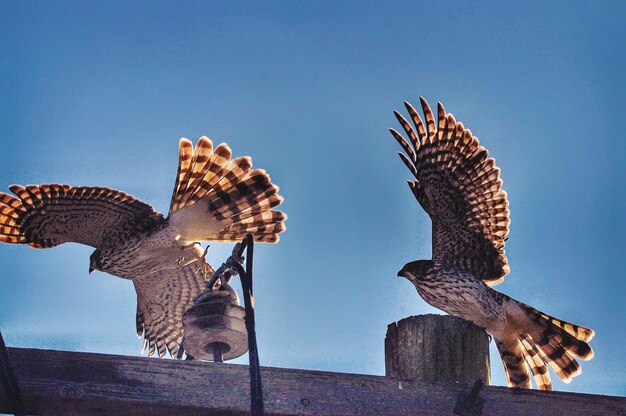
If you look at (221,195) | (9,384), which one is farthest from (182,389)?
(221,195)

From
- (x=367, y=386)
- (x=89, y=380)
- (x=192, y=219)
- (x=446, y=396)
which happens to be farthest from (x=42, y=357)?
(x=192, y=219)

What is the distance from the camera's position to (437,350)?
3.31m

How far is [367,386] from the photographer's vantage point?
296cm

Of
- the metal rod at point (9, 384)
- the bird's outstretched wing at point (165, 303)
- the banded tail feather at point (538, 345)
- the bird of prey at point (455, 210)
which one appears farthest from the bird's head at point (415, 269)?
the metal rod at point (9, 384)

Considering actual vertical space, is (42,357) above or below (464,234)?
below

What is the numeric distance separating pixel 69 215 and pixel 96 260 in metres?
0.66

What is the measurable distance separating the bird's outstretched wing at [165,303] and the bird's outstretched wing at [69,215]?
A: 928mm

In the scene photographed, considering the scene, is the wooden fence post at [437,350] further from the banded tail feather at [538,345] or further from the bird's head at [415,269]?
the bird's head at [415,269]

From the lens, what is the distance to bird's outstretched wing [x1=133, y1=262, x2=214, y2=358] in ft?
28.5

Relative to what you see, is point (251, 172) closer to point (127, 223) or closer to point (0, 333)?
point (127, 223)

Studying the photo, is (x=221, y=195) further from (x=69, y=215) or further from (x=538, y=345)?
(x=538, y=345)

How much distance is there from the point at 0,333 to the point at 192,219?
5016mm

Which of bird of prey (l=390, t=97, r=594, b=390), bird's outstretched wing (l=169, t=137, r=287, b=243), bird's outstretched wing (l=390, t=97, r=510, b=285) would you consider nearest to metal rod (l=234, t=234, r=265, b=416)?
bird of prey (l=390, t=97, r=594, b=390)

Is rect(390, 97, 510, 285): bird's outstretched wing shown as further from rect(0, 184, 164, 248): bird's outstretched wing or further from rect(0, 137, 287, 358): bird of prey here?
rect(0, 184, 164, 248): bird's outstretched wing
